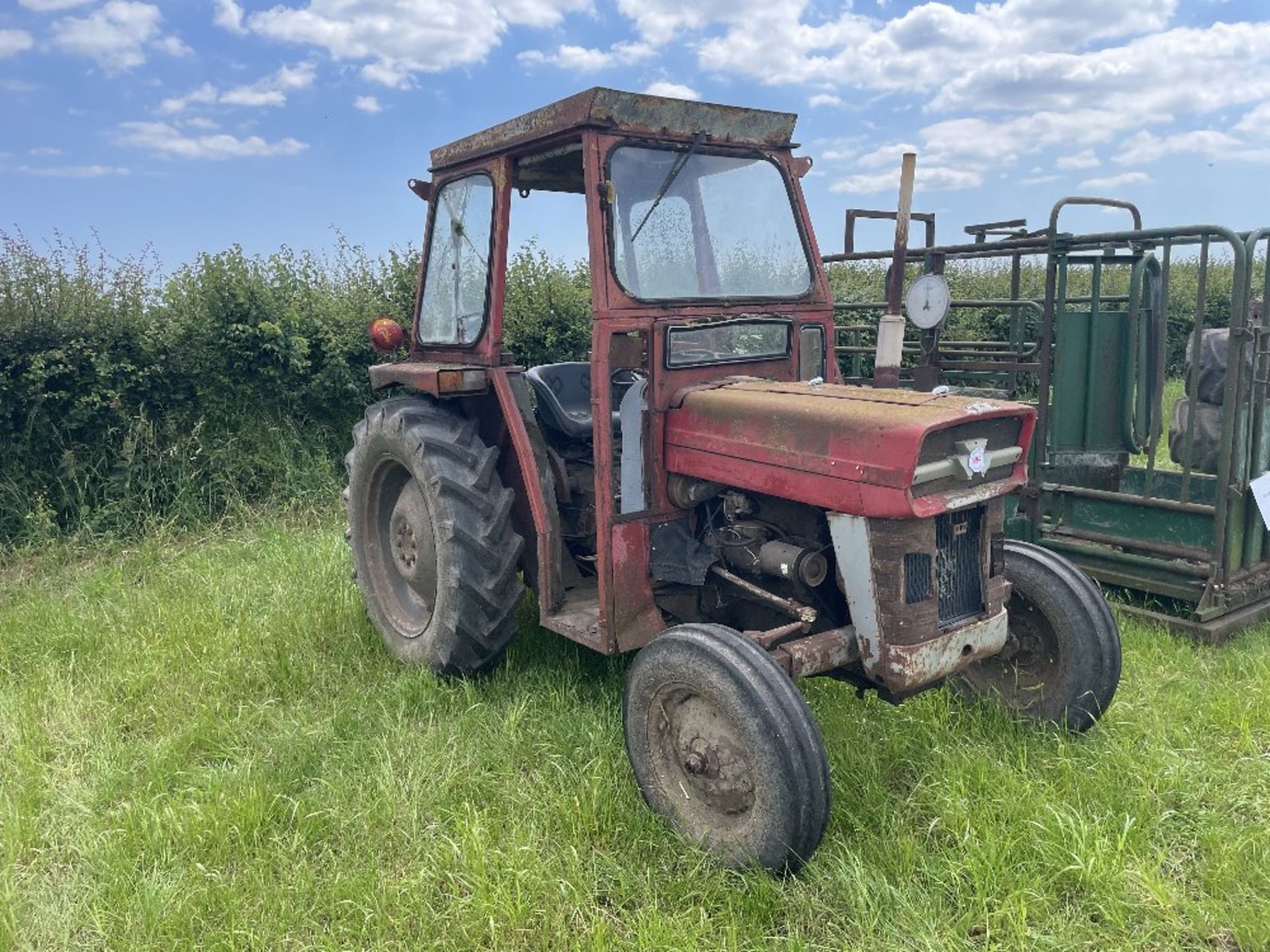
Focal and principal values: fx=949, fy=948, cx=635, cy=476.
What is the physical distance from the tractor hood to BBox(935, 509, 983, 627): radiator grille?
0.45 feet

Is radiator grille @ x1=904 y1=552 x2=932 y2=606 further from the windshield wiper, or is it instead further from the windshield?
the windshield wiper

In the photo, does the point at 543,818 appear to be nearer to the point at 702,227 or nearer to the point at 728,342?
the point at 728,342

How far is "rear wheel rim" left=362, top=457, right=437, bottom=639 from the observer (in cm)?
401

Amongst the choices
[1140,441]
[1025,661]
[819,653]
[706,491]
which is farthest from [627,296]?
[1140,441]

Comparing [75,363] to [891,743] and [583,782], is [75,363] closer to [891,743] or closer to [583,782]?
[583,782]

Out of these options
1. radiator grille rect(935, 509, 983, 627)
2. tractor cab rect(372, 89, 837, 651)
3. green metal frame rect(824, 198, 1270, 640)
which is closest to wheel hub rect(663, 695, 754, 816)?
tractor cab rect(372, 89, 837, 651)

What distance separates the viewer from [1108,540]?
511cm

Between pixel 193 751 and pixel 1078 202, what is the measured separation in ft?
16.9

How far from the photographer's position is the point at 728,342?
3381mm

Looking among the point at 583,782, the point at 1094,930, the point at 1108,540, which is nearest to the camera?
the point at 1094,930

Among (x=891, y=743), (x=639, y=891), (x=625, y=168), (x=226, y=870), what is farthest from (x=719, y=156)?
(x=226, y=870)

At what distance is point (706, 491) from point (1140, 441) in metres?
3.47

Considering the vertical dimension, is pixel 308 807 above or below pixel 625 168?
below

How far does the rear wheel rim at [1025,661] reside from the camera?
3379 mm
